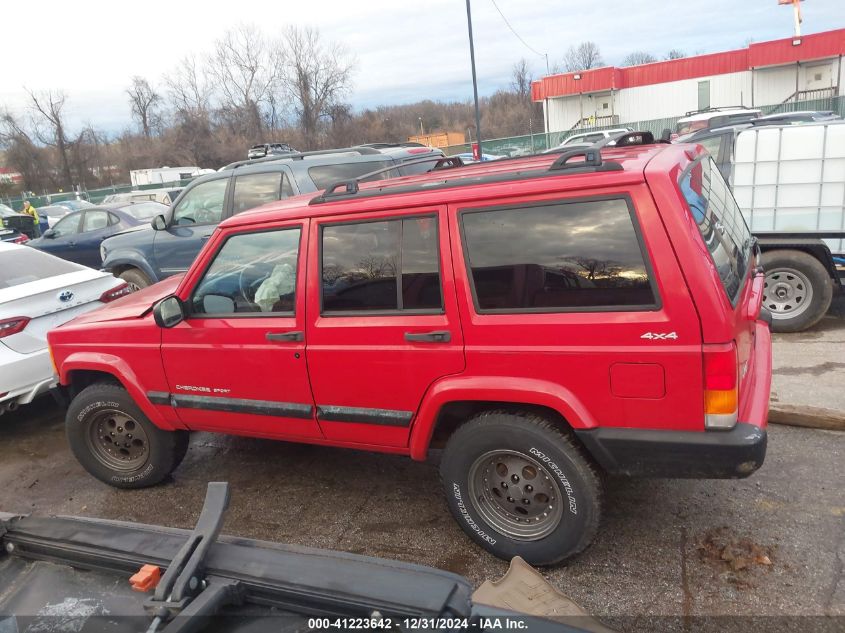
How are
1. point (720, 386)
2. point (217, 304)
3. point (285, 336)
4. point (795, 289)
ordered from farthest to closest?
point (795, 289) < point (217, 304) < point (285, 336) < point (720, 386)

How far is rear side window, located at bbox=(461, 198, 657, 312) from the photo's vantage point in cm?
261

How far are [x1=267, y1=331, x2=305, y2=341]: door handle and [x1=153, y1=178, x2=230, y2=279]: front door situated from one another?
422cm

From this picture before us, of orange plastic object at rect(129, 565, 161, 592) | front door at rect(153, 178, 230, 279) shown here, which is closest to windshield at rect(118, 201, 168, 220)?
front door at rect(153, 178, 230, 279)

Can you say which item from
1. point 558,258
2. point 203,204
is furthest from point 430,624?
point 203,204

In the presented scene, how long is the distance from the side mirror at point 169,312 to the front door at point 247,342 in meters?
0.06

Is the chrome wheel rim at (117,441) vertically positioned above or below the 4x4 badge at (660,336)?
below

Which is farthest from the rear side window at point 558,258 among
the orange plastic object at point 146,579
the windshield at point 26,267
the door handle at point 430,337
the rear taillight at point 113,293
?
the windshield at point 26,267

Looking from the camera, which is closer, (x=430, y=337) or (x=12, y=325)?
(x=430, y=337)

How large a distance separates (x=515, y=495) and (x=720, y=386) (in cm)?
108

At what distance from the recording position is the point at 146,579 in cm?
179

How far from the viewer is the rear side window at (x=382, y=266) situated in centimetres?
304

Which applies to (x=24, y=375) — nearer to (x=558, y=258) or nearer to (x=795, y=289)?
(x=558, y=258)

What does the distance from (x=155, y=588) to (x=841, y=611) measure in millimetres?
2648

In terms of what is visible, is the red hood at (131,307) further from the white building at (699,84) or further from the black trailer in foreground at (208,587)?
the white building at (699,84)
